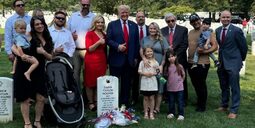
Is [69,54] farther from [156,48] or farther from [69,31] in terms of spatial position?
[156,48]

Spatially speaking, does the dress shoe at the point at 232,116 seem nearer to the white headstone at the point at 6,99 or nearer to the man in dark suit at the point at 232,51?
the man in dark suit at the point at 232,51

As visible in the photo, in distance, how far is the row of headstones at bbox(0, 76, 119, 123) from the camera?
748 centimetres

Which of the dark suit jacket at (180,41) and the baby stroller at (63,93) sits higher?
the dark suit jacket at (180,41)

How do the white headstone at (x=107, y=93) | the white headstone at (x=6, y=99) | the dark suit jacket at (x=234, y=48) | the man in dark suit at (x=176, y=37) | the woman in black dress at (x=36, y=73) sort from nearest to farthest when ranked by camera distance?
the woman in black dress at (x=36, y=73) → the white headstone at (x=6, y=99) → the white headstone at (x=107, y=93) → the dark suit jacket at (x=234, y=48) → the man in dark suit at (x=176, y=37)

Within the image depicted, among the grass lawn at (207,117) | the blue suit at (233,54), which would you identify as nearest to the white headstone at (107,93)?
the grass lawn at (207,117)

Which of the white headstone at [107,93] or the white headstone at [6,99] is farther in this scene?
the white headstone at [107,93]

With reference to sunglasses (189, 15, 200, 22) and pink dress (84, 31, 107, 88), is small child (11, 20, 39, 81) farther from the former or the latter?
sunglasses (189, 15, 200, 22)

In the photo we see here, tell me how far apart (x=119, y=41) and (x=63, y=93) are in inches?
65.6

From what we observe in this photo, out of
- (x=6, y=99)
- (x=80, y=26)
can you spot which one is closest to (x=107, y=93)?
(x=80, y=26)

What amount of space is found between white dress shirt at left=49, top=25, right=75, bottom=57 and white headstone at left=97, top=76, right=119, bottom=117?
32.9 inches

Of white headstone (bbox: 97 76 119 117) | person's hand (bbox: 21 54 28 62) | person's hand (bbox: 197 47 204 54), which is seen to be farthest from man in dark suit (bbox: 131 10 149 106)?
person's hand (bbox: 21 54 28 62)

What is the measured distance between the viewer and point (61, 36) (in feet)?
25.4

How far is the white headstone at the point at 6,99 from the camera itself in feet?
24.5

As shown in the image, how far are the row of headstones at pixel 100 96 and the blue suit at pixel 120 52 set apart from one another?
53cm
